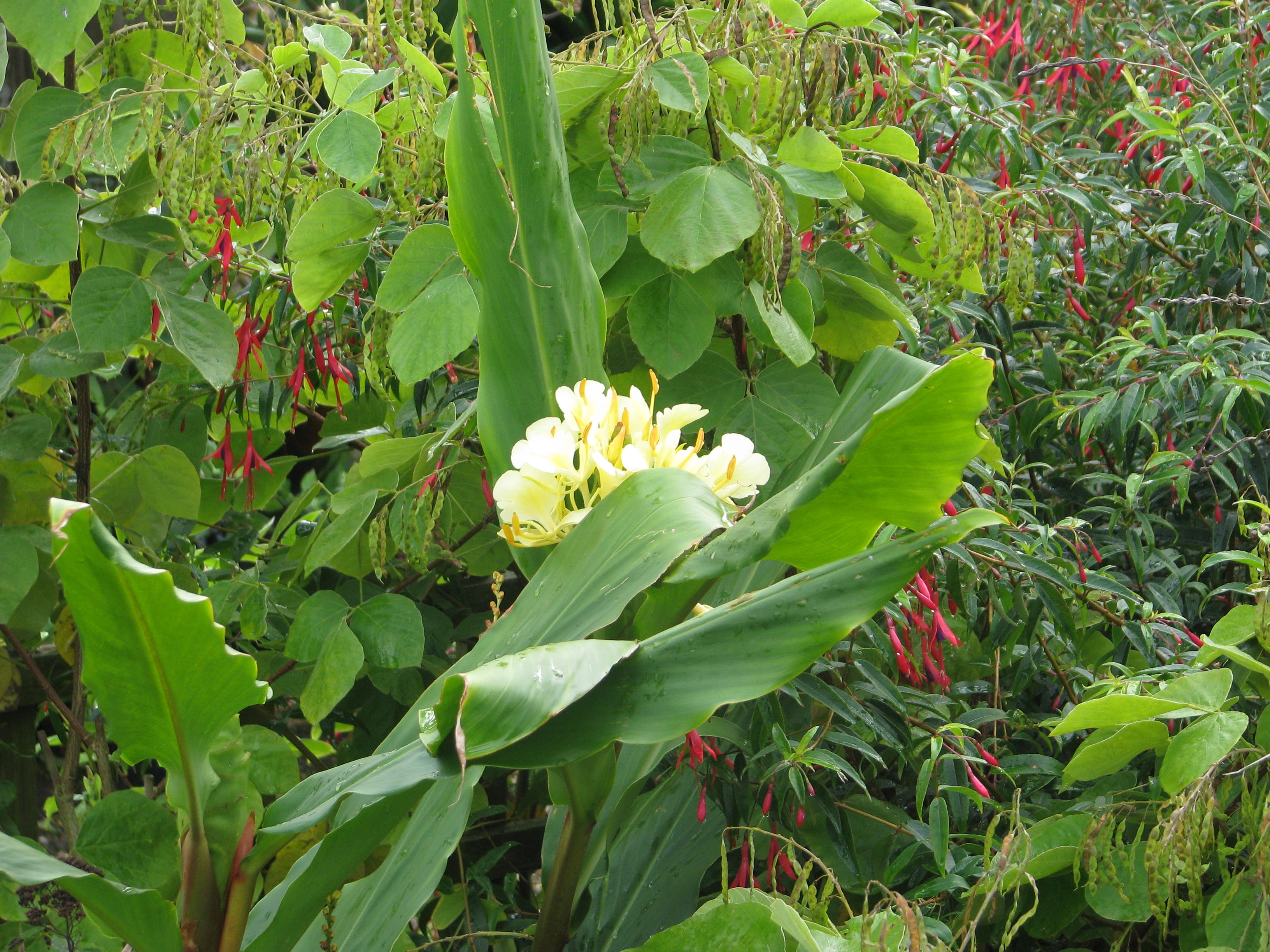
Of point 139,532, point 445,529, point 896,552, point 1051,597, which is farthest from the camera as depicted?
point 139,532

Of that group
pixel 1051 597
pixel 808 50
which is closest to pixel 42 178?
pixel 808 50

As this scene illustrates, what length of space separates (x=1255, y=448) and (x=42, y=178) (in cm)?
162

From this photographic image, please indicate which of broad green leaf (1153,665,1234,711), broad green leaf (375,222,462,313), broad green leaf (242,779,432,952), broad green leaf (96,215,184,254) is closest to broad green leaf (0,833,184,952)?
broad green leaf (242,779,432,952)

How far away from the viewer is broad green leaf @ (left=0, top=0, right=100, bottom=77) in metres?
1.09

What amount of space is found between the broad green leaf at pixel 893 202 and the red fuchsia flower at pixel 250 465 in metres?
0.84

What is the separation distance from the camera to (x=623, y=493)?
0.75 metres

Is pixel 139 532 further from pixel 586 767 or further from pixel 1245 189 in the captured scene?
pixel 1245 189

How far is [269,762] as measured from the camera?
3.84 feet

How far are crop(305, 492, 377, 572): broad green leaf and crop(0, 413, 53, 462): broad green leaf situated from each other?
1.39 ft

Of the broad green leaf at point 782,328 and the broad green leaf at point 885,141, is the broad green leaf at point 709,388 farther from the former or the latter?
the broad green leaf at point 885,141

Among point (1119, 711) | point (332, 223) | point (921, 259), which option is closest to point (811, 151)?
point (921, 259)

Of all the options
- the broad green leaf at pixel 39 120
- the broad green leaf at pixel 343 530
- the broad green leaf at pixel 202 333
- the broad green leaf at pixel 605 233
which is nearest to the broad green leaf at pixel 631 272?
the broad green leaf at pixel 605 233

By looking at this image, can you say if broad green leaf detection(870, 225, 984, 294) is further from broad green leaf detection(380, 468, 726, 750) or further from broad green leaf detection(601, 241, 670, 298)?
broad green leaf detection(380, 468, 726, 750)

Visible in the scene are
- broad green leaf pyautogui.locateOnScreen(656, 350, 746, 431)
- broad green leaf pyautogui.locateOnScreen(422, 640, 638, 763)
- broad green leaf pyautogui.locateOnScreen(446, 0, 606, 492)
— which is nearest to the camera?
broad green leaf pyautogui.locateOnScreen(422, 640, 638, 763)
